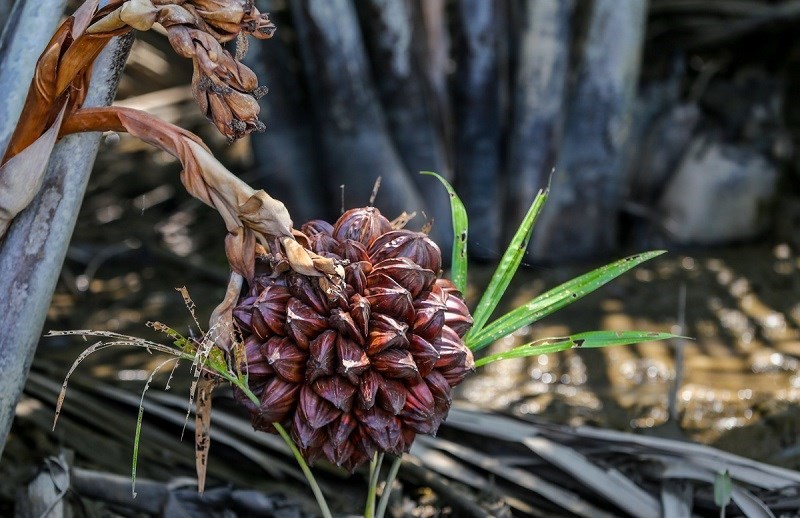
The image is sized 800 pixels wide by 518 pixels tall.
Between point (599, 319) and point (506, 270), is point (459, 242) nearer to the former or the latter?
point (506, 270)

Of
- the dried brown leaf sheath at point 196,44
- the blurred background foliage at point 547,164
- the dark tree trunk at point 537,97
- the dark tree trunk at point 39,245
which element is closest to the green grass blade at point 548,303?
the dried brown leaf sheath at point 196,44

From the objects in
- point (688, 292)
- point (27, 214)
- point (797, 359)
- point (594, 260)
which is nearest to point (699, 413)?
point (797, 359)

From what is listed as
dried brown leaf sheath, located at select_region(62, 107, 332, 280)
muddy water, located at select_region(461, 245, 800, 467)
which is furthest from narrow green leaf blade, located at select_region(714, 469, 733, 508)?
dried brown leaf sheath, located at select_region(62, 107, 332, 280)

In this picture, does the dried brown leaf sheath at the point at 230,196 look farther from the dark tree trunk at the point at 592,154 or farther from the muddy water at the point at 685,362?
the dark tree trunk at the point at 592,154

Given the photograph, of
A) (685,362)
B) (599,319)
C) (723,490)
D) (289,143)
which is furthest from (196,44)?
(289,143)

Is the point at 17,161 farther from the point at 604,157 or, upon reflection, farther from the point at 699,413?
the point at 604,157
